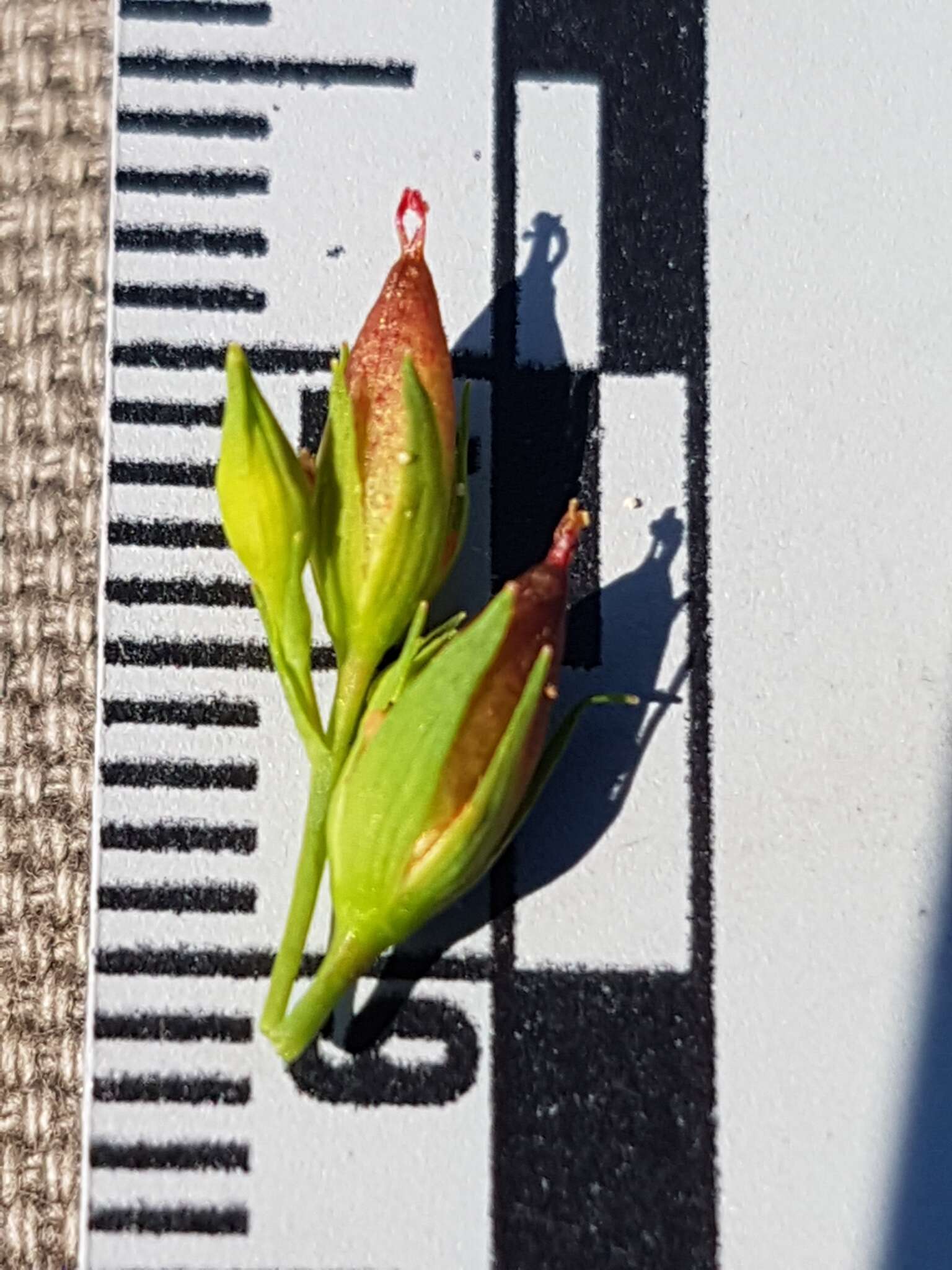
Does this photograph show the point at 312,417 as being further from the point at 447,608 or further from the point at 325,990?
the point at 325,990

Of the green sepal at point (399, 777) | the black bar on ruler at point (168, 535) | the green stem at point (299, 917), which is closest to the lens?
the green sepal at point (399, 777)

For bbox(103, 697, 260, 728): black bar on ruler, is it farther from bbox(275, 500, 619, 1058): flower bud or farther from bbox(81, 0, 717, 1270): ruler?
bbox(275, 500, 619, 1058): flower bud

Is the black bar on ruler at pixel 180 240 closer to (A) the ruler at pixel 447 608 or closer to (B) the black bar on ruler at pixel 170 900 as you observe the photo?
(A) the ruler at pixel 447 608

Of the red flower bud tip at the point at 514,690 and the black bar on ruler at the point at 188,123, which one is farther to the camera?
the black bar on ruler at the point at 188,123

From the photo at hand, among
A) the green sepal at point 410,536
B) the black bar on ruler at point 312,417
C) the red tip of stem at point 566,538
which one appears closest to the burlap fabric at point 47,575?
the black bar on ruler at point 312,417

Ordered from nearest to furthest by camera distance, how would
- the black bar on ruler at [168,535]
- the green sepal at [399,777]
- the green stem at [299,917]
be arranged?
the green sepal at [399,777] → the green stem at [299,917] → the black bar on ruler at [168,535]

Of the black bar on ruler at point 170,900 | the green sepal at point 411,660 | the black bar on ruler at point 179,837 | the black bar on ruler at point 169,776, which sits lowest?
the black bar on ruler at point 170,900

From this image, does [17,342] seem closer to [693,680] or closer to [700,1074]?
[693,680]

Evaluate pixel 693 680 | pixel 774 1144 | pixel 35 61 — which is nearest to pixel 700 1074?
pixel 774 1144
